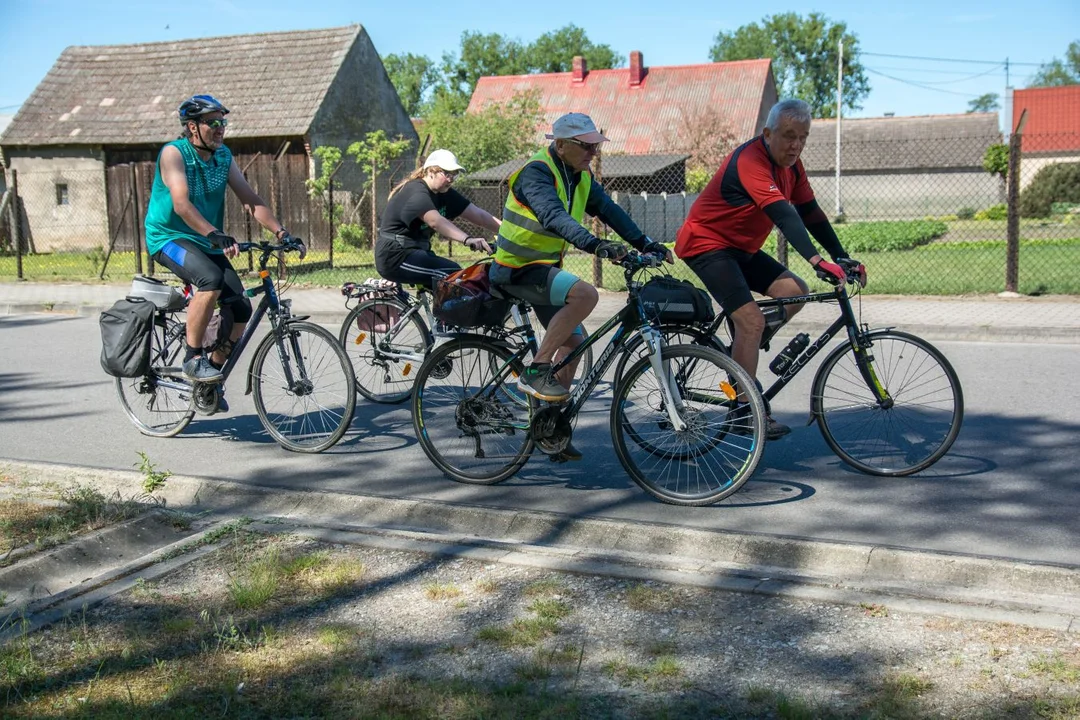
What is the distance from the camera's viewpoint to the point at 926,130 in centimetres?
8194

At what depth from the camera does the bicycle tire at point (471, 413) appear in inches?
231

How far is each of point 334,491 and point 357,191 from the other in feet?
91.2

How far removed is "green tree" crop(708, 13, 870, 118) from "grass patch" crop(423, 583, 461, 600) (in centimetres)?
10366

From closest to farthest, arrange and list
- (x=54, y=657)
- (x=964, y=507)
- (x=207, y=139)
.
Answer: (x=54, y=657) < (x=964, y=507) < (x=207, y=139)

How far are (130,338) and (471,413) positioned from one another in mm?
2341

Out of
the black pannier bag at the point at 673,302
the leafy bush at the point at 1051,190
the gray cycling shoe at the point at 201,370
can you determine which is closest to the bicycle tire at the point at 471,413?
the black pannier bag at the point at 673,302

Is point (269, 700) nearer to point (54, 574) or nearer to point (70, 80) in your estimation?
point (54, 574)

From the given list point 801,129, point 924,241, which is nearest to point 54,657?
point 801,129

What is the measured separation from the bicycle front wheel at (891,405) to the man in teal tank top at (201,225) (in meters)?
3.11

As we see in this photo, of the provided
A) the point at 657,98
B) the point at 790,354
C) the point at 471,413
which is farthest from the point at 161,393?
the point at 657,98

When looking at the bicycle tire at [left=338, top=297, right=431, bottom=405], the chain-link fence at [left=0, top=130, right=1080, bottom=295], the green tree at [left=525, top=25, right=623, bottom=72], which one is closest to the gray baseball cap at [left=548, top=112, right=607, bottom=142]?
the bicycle tire at [left=338, top=297, right=431, bottom=405]

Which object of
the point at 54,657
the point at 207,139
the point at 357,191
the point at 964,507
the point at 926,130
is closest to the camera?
the point at 54,657

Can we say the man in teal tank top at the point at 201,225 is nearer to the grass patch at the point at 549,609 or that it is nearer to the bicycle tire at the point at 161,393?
the bicycle tire at the point at 161,393

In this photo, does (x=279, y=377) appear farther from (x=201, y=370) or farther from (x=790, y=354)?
(x=790, y=354)
